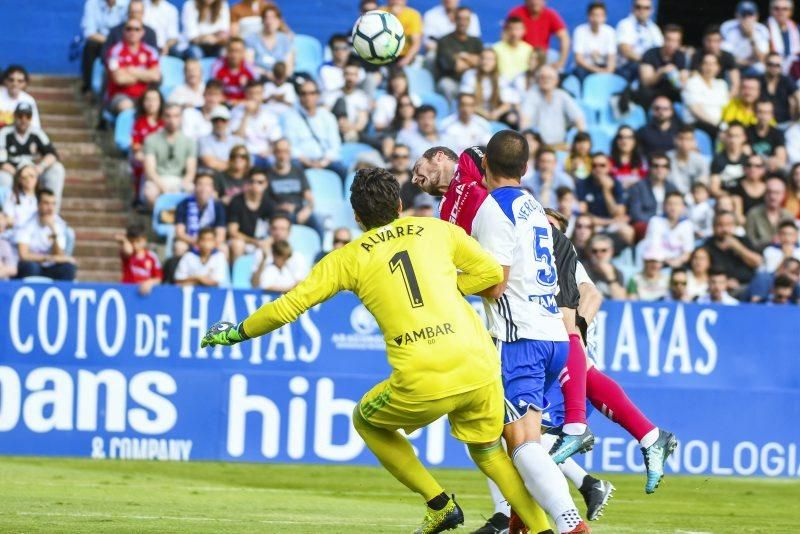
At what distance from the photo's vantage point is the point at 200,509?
10.3 m

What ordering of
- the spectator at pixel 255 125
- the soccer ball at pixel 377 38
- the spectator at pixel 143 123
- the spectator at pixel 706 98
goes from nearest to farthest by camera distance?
the soccer ball at pixel 377 38 → the spectator at pixel 143 123 → the spectator at pixel 255 125 → the spectator at pixel 706 98

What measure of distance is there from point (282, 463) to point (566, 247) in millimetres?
5897

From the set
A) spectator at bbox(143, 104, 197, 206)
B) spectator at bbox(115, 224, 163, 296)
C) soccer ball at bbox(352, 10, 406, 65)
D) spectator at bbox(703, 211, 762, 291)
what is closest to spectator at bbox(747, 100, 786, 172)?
spectator at bbox(703, 211, 762, 291)

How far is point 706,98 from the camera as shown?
1948cm

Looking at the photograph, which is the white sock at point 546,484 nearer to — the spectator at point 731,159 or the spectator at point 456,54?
the spectator at point 731,159

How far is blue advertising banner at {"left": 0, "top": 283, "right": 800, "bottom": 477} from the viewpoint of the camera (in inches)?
535

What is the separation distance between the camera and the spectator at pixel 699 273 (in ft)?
53.0

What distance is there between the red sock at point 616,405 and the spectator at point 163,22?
10.0 meters

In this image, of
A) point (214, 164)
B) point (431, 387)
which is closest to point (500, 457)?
point (431, 387)

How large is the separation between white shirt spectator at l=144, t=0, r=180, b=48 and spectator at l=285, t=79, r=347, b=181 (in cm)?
194

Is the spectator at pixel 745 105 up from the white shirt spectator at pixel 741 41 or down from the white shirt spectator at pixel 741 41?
down

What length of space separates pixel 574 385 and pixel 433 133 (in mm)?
9135

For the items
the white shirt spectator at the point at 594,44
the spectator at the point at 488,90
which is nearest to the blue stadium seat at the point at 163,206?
the spectator at the point at 488,90

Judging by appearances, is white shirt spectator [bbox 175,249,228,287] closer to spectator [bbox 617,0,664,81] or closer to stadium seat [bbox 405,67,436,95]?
stadium seat [bbox 405,67,436,95]
